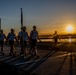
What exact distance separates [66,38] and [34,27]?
70.1ft

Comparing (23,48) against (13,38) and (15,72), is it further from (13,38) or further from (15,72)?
(15,72)

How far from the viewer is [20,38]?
→ 21.8 metres

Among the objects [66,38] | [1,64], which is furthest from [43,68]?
[66,38]

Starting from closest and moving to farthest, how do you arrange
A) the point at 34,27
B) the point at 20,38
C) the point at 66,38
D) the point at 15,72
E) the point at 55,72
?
the point at 15,72, the point at 55,72, the point at 34,27, the point at 20,38, the point at 66,38

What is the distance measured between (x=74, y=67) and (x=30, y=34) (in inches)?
263

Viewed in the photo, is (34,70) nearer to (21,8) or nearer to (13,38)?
(21,8)

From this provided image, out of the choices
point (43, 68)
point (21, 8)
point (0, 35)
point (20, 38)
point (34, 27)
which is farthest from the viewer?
point (0, 35)

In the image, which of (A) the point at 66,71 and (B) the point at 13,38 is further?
(B) the point at 13,38

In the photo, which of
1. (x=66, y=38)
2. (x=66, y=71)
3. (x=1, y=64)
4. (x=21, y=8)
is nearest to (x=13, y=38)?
(x=21, y=8)

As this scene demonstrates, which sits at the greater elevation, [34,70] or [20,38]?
[20,38]

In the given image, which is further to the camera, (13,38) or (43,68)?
(13,38)

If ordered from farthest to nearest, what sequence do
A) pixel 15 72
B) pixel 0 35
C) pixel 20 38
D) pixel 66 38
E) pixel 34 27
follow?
pixel 66 38 → pixel 0 35 → pixel 20 38 → pixel 34 27 → pixel 15 72

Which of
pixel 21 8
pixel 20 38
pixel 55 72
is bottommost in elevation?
pixel 55 72

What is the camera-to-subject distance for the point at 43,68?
14.5 metres
